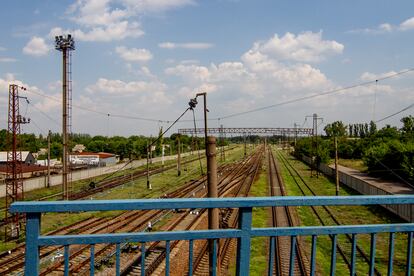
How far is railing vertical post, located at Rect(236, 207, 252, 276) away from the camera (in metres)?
2.91

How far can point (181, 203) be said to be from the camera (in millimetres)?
2770

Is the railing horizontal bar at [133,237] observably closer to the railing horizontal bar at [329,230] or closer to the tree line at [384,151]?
the railing horizontal bar at [329,230]

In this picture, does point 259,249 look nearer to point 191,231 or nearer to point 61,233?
point 61,233

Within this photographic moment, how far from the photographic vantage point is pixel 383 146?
44812 mm

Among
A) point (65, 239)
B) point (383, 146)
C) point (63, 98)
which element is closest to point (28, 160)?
point (63, 98)

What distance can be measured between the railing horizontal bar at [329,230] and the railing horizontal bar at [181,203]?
212 millimetres

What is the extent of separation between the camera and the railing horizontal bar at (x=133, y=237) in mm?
2705

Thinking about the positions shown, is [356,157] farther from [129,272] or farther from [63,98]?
[129,272]

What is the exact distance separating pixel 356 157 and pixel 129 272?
73150mm

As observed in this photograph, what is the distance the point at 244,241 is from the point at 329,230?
754 mm

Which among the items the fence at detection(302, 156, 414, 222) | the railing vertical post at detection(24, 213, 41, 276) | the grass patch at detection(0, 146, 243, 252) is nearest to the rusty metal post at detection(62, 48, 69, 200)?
the grass patch at detection(0, 146, 243, 252)

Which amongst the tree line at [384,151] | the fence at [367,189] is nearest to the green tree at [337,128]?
the tree line at [384,151]

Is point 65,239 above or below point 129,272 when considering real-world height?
above

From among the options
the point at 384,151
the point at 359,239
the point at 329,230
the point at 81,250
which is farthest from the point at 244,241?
the point at 384,151
